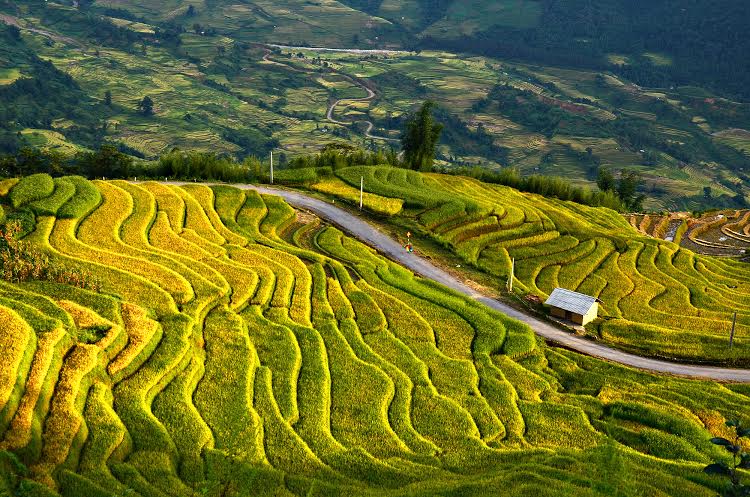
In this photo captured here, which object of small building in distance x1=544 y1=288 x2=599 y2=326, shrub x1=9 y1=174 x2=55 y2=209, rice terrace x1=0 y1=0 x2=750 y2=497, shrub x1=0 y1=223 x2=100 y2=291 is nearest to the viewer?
rice terrace x1=0 y1=0 x2=750 y2=497

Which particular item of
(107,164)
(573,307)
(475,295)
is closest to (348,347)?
(475,295)

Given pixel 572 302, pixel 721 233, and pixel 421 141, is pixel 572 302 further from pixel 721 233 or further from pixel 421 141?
pixel 721 233

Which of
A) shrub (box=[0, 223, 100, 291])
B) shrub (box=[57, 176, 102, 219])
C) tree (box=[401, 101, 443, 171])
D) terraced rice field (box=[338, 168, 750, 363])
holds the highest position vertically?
shrub (box=[0, 223, 100, 291])

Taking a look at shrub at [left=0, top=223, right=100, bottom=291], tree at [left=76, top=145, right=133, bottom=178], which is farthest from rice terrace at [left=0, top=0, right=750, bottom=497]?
tree at [left=76, top=145, right=133, bottom=178]

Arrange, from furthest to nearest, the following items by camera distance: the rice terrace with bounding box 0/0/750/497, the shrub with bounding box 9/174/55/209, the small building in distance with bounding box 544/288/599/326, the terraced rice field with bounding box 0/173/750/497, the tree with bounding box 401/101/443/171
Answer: the tree with bounding box 401/101/443/171 < the shrub with bounding box 9/174/55/209 < the small building in distance with bounding box 544/288/599/326 < the rice terrace with bounding box 0/0/750/497 < the terraced rice field with bounding box 0/173/750/497

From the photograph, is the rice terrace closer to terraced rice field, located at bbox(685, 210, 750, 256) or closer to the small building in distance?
the small building in distance

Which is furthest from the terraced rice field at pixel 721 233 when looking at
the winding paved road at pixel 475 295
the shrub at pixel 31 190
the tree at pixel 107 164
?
the shrub at pixel 31 190

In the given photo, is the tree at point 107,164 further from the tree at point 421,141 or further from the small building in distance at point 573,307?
the small building in distance at point 573,307
